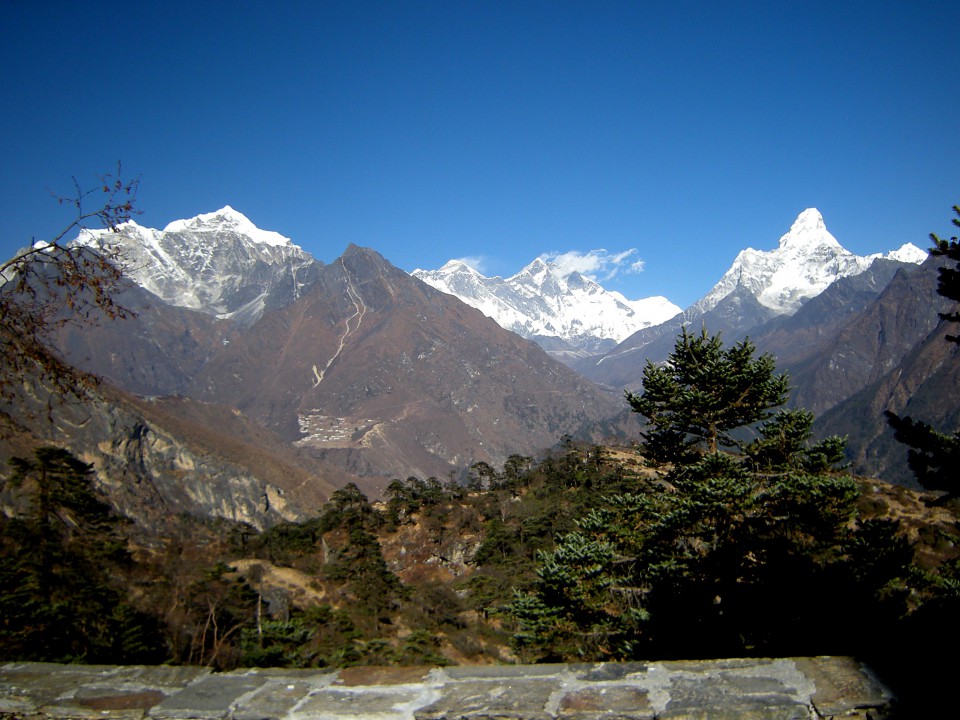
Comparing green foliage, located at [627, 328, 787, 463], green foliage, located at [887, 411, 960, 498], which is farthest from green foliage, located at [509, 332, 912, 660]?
green foliage, located at [887, 411, 960, 498]

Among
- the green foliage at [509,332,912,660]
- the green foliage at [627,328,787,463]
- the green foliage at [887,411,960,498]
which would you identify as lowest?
the green foliage at [509,332,912,660]

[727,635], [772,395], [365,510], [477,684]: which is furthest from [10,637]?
[365,510]

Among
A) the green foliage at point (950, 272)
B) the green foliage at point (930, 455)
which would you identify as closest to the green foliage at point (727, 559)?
the green foliage at point (930, 455)

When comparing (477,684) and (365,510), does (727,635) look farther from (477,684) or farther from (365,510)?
(365,510)

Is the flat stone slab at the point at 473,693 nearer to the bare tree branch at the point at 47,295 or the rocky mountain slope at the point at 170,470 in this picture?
the bare tree branch at the point at 47,295

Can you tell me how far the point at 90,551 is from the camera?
15.3 m

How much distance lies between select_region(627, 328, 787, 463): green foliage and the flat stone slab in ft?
36.0

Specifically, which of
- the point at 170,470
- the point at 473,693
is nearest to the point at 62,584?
the point at 473,693

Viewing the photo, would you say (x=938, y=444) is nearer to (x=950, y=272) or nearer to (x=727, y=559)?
(x=950, y=272)

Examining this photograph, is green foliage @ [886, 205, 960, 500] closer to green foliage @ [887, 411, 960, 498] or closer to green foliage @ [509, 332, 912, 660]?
green foliage @ [887, 411, 960, 498]

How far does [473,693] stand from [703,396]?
11.7 m

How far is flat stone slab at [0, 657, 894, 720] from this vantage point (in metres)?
3.65

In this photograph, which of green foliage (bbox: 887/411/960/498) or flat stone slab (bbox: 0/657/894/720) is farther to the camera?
green foliage (bbox: 887/411/960/498)

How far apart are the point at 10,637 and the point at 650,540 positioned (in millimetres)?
10951
